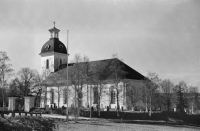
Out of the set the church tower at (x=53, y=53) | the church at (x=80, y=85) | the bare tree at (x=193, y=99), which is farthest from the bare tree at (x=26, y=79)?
the bare tree at (x=193, y=99)

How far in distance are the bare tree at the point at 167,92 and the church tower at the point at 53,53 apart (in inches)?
881

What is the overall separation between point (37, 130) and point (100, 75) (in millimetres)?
27874

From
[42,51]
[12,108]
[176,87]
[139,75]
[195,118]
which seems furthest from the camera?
[42,51]

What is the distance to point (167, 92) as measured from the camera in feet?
188

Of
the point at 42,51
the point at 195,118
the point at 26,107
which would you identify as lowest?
the point at 195,118

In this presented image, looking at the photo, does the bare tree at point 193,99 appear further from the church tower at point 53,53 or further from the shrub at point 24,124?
the shrub at point 24,124

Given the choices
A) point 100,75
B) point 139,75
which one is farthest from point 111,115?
point 139,75

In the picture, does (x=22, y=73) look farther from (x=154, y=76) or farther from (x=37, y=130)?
(x=37, y=130)

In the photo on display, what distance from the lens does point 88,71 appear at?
37.5 m

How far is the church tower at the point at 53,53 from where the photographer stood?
62.7 metres

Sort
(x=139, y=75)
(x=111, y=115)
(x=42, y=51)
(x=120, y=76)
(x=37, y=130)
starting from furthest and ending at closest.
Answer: (x=42, y=51)
(x=139, y=75)
(x=120, y=76)
(x=111, y=115)
(x=37, y=130)

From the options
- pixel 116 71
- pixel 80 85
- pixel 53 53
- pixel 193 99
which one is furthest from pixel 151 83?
pixel 53 53

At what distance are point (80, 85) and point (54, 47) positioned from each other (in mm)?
24001

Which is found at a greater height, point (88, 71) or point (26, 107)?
point (88, 71)
